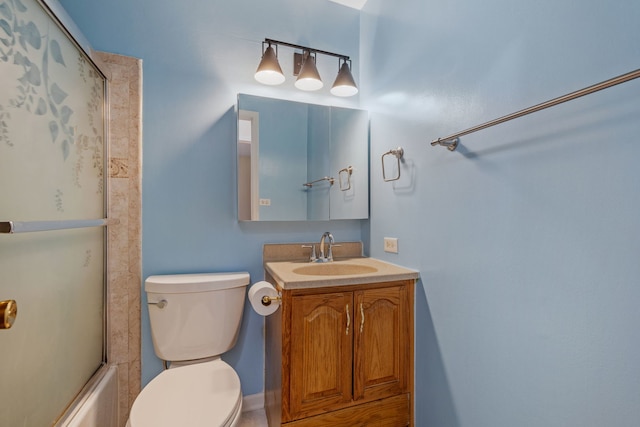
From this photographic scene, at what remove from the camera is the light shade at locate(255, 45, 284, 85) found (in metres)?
1.61

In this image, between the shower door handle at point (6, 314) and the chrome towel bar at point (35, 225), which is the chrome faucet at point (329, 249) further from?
the shower door handle at point (6, 314)

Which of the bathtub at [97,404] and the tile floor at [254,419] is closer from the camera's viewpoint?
the bathtub at [97,404]

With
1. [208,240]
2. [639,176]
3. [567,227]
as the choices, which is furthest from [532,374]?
[208,240]

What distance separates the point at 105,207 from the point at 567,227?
1902mm

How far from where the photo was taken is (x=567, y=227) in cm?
79

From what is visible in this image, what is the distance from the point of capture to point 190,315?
1.38 meters

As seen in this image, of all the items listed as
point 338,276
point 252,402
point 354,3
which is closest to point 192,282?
point 338,276

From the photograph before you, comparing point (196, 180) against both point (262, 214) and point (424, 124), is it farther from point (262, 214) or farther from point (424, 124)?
point (424, 124)

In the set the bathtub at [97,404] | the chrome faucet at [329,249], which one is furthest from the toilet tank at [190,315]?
the chrome faucet at [329,249]

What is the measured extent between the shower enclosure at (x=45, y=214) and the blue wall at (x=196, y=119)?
255 millimetres

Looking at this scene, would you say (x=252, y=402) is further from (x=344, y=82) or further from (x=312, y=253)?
(x=344, y=82)

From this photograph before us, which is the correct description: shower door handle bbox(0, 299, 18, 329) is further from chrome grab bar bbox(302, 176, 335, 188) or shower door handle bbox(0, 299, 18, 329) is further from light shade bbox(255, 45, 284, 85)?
light shade bbox(255, 45, 284, 85)

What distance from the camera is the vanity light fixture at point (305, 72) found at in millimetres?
1620

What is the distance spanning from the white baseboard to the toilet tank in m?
0.45
